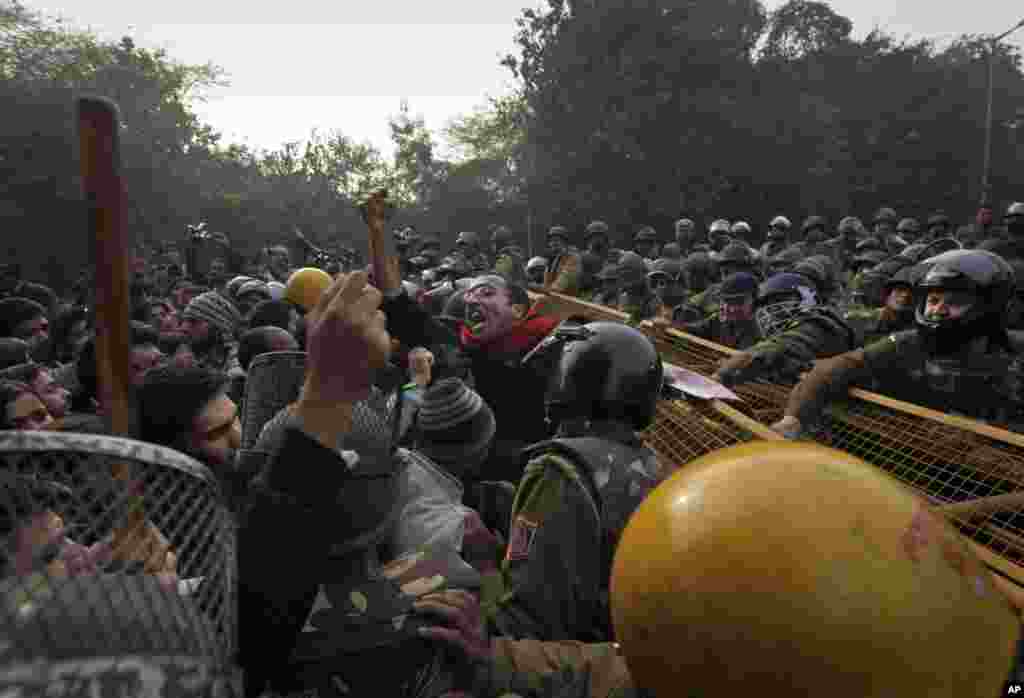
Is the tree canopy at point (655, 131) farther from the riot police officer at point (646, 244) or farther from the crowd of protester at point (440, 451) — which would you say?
the crowd of protester at point (440, 451)

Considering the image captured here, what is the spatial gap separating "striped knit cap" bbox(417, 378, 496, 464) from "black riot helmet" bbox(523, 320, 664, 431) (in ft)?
1.72

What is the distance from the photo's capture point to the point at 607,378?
7.58ft

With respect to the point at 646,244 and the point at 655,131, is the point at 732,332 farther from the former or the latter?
the point at 655,131

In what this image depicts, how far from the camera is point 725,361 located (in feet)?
12.5

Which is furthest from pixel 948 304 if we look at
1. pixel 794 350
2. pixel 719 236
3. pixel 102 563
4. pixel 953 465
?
pixel 719 236

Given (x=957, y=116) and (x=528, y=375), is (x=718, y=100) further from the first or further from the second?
(x=528, y=375)

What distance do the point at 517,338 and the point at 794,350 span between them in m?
1.65

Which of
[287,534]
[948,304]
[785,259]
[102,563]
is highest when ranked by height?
[102,563]

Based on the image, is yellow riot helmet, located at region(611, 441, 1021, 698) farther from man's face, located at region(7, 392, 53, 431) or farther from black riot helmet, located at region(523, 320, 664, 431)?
man's face, located at region(7, 392, 53, 431)

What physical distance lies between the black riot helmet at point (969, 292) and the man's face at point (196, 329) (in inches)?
195

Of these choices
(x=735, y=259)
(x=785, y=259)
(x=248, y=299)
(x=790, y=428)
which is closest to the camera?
(x=790, y=428)

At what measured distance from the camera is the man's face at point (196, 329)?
18.5ft

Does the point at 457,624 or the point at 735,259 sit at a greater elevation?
the point at 457,624

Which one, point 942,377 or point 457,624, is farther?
point 942,377
